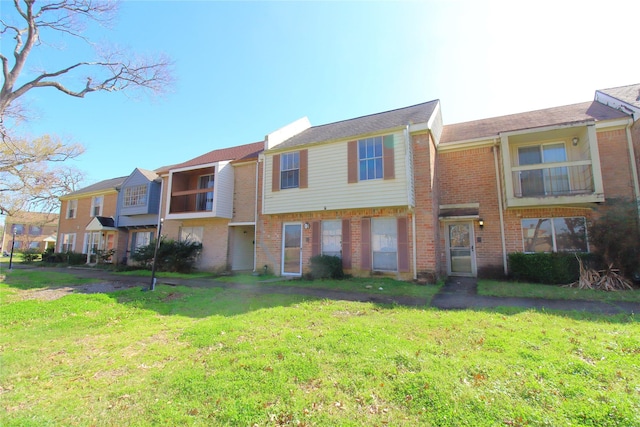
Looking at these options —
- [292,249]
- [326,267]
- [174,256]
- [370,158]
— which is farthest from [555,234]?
[174,256]

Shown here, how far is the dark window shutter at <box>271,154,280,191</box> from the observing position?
13.0 m

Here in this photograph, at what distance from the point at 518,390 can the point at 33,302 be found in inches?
403

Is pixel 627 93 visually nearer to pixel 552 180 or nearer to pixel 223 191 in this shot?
pixel 552 180

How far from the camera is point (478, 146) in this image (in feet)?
39.2

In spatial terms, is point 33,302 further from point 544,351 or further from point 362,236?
point 544,351

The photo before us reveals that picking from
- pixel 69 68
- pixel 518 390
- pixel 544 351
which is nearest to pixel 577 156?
pixel 544 351

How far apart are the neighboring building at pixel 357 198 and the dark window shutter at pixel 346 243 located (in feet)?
0.13

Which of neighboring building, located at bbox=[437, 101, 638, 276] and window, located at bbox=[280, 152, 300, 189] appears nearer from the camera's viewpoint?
neighboring building, located at bbox=[437, 101, 638, 276]

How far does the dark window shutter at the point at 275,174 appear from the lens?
42.6 ft

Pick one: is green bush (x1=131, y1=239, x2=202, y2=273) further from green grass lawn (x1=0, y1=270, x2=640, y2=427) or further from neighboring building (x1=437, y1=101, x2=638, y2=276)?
neighboring building (x1=437, y1=101, x2=638, y2=276)

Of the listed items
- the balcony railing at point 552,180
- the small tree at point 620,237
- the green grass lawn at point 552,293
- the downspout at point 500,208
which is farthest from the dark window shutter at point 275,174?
the small tree at point 620,237

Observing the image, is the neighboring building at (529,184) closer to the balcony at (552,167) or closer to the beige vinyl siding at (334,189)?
the balcony at (552,167)

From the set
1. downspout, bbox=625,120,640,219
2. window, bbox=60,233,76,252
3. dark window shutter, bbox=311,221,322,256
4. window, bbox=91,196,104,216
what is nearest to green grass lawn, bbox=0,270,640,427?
dark window shutter, bbox=311,221,322,256

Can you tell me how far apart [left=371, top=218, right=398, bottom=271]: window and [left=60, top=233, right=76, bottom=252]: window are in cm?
2483
